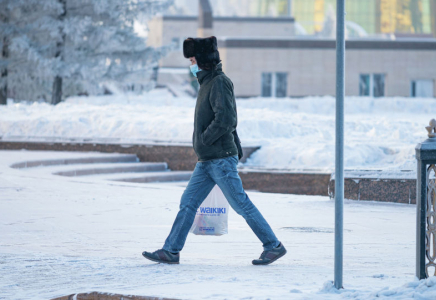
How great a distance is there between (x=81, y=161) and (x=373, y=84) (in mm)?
30098

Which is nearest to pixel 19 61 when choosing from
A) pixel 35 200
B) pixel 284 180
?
pixel 284 180

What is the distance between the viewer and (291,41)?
42625 mm

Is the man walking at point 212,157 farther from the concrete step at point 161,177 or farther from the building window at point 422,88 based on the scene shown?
the building window at point 422,88

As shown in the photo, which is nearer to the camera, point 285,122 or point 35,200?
point 35,200

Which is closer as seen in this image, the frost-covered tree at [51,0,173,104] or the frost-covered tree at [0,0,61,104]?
the frost-covered tree at [0,0,61,104]

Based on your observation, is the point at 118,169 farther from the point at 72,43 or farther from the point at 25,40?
the point at 72,43

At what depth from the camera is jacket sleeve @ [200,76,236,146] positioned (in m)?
5.97

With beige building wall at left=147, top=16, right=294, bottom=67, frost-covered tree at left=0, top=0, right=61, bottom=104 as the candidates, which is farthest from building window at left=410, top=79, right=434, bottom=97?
frost-covered tree at left=0, top=0, right=61, bottom=104

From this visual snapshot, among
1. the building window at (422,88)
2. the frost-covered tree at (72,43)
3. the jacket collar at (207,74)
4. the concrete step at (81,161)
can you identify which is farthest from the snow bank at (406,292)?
the building window at (422,88)

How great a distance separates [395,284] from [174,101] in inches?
1128

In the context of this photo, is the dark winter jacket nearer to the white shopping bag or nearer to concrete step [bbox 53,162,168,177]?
the white shopping bag

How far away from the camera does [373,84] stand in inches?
1672

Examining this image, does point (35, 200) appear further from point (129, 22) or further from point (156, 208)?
point (129, 22)

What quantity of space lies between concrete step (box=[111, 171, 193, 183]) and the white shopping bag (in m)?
7.67
